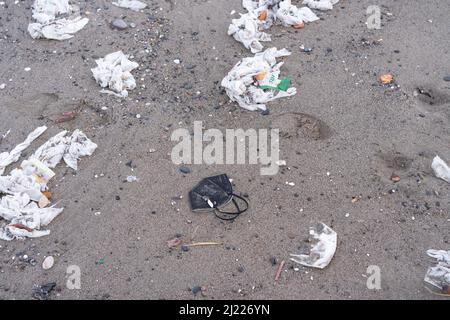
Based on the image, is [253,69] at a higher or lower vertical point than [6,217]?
higher

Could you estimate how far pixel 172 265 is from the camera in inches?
135

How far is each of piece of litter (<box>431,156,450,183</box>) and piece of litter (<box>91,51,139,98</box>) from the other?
104 inches

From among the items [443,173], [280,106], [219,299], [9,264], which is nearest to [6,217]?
[9,264]

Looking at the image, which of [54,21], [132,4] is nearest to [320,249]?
[132,4]

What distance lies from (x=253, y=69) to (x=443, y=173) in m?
1.81

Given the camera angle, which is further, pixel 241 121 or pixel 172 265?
pixel 241 121

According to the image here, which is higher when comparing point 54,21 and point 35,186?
point 54,21

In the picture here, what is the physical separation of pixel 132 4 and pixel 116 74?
132 cm

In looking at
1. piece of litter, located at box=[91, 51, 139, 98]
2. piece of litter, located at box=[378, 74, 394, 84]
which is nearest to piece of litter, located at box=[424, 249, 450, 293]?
piece of litter, located at box=[378, 74, 394, 84]

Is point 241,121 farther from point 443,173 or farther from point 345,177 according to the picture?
point 443,173

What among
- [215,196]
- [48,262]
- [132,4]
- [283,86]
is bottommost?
[48,262]

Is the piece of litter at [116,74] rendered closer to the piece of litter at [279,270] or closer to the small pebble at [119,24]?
the small pebble at [119,24]

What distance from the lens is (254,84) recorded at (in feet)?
15.3

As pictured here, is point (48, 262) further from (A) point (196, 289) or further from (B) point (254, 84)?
(B) point (254, 84)
